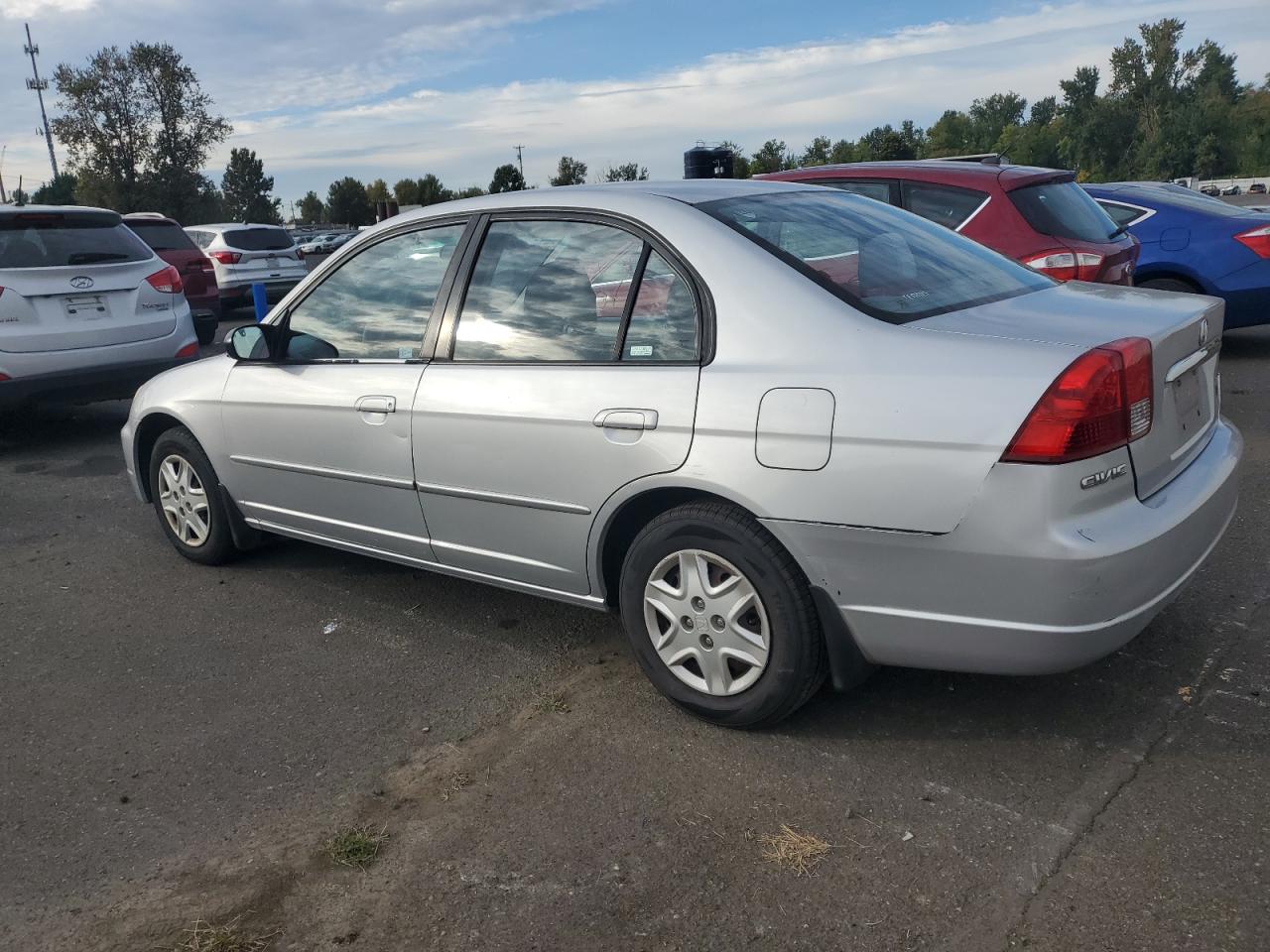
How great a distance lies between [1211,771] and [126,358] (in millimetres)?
7231

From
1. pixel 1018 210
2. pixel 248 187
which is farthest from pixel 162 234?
pixel 248 187

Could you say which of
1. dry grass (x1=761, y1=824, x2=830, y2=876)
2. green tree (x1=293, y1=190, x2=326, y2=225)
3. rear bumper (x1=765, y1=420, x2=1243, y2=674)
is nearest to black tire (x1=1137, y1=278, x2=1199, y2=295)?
rear bumper (x1=765, y1=420, x2=1243, y2=674)

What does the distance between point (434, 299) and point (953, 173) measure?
4.49 metres

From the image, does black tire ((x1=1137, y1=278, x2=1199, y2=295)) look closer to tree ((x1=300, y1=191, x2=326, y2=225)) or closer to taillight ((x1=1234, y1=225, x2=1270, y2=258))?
taillight ((x1=1234, y1=225, x2=1270, y2=258))

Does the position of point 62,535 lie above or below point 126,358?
below

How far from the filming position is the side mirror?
4.43 m

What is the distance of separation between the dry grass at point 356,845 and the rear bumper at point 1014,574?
134 cm

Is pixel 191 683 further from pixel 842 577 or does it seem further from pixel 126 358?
pixel 126 358

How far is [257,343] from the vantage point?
4.43 meters

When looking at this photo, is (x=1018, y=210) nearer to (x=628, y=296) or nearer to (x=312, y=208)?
(x=628, y=296)

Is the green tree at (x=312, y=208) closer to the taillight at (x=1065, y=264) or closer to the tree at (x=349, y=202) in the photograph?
the tree at (x=349, y=202)

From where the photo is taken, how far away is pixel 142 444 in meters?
5.36

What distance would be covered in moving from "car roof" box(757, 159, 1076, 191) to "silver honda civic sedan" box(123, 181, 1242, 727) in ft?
11.2

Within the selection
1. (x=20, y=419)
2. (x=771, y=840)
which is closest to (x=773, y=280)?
(x=771, y=840)
